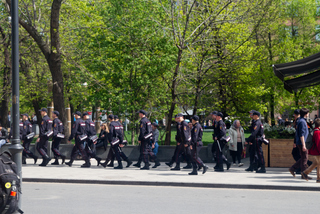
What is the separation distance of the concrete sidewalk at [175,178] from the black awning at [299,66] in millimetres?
Answer: 3095

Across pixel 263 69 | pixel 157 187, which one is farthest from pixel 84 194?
pixel 263 69

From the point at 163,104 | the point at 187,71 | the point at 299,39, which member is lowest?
the point at 163,104

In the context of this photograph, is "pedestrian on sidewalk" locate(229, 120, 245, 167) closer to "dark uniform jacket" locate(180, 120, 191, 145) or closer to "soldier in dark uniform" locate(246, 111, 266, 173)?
"soldier in dark uniform" locate(246, 111, 266, 173)

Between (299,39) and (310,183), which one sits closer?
(310,183)

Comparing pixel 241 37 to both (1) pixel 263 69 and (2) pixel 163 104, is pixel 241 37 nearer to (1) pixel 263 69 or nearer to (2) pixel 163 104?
(2) pixel 163 104

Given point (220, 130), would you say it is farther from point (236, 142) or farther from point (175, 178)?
point (175, 178)

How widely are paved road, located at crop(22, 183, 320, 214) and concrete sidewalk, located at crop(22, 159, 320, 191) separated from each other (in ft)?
1.24

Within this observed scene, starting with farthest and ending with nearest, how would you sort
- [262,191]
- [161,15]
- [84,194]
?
1. [161,15]
2. [262,191]
3. [84,194]

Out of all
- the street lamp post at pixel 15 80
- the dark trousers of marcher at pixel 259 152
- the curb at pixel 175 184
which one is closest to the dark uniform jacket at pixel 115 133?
the curb at pixel 175 184

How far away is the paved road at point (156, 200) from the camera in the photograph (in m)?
8.02

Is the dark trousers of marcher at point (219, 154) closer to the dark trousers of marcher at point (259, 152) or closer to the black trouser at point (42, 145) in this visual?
the dark trousers of marcher at point (259, 152)

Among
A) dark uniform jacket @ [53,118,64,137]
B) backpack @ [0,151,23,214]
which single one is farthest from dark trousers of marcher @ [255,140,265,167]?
backpack @ [0,151,23,214]

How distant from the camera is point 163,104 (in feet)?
71.6

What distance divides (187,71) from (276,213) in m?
13.1
